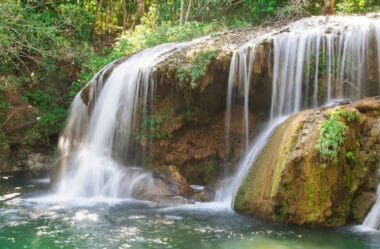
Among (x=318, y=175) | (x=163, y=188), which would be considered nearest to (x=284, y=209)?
(x=318, y=175)

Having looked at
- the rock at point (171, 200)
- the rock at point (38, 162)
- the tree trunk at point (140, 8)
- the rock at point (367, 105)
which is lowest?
the rock at point (171, 200)

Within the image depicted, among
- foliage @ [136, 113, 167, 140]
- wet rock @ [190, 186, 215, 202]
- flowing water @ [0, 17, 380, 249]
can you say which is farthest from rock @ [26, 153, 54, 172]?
wet rock @ [190, 186, 215, 202]

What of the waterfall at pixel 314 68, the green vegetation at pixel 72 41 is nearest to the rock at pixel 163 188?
the waterfall at pixel 314 68

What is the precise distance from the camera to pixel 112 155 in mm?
10094

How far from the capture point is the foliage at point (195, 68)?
9.35 meters

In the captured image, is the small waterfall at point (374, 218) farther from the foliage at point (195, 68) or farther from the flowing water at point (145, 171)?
the foliage at point (195, 68)

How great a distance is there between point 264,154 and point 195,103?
9.04 ft

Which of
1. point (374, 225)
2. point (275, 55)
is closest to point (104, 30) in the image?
point (275, 55)

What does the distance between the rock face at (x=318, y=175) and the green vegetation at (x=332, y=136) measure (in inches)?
0.9

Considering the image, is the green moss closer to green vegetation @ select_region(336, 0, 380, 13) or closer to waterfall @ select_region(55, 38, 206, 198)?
waterfall @ select_region(55, 38, 206, 198)

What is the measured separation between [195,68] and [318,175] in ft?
12.5

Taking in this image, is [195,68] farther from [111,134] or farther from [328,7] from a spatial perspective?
[328,7]

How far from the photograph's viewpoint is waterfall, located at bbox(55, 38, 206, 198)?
9258 mm

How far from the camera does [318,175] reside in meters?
6.56
